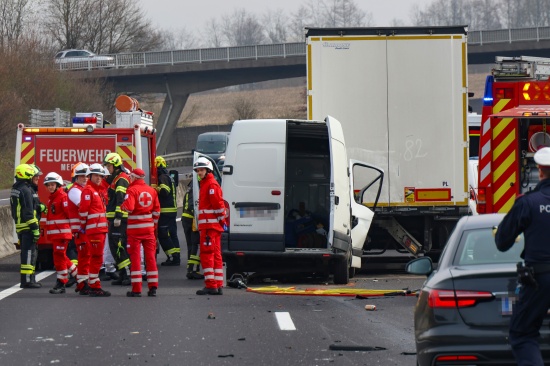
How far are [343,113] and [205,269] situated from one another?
11.8 feet

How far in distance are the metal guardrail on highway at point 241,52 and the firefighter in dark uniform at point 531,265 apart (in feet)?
210

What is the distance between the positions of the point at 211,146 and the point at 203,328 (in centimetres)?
4167

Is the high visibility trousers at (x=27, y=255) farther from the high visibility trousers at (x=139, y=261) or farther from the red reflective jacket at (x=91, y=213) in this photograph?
the high visibility trousers at (x=139, y=261)

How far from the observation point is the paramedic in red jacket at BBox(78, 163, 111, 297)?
15.4 meters

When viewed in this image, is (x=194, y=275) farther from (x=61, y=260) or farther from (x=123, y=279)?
(x=61, y=260)

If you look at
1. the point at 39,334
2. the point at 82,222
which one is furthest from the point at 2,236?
the point at 39,334

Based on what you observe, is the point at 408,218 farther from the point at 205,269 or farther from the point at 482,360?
the point at 482,360

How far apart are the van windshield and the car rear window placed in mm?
45027

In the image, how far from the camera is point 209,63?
236 ft

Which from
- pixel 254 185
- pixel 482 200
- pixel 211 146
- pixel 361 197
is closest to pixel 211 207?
pixel 254 185

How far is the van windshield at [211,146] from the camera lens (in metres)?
53.3

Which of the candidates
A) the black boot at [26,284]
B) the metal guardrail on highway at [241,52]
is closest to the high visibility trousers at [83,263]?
the black boot at [26,284]

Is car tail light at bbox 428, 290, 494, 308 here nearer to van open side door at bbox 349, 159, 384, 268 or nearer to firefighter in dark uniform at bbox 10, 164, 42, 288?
van open side door at bbox 349, 159, 384, 268

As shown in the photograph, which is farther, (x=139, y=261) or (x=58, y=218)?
(x=58, y=218)
